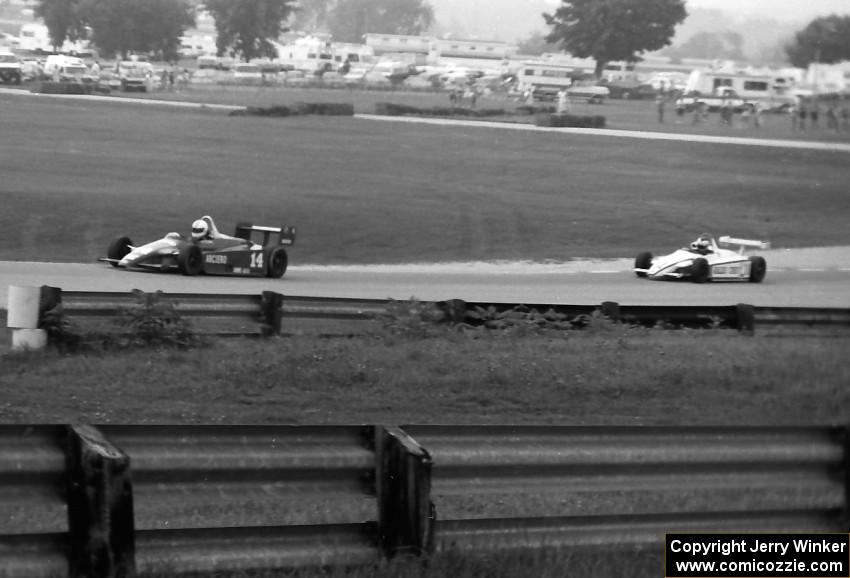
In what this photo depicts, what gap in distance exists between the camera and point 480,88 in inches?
2495

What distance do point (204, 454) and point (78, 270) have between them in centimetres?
1412

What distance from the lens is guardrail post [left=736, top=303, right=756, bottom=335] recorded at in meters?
13.5

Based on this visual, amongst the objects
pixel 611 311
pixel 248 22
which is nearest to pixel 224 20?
pixel 248 22

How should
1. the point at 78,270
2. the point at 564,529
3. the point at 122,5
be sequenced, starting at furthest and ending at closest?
the point at 122,5
the point at 78,270
the point at 564,529

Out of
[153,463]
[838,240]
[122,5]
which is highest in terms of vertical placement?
[122,5]

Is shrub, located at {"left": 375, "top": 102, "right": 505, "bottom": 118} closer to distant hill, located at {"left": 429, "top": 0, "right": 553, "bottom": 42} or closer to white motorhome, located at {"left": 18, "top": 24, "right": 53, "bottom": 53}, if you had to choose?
distant hill, located at {"left": 429, "top": 0, "right": 553, "bottom": 42}

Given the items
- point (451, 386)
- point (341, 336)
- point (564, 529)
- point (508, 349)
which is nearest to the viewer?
point (564, 529)

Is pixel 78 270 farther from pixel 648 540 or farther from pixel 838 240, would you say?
pixel 838 240

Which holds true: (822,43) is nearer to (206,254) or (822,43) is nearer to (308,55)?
(206,254)

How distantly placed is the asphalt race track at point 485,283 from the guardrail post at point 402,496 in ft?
34.2

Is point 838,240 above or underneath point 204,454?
underneath

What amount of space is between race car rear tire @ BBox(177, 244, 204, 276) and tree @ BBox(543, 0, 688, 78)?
22.2ft

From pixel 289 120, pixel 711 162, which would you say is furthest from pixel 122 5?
pixel 711 162

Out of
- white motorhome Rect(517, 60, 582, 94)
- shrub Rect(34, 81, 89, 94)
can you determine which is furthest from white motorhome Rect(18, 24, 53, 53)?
white motorhome Rect(517, 60, 582, 94)
